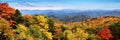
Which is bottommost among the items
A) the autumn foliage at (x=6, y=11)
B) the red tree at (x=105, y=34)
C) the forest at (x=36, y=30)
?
the red tree at (x=105, y=34)

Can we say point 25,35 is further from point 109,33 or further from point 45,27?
point 109,33

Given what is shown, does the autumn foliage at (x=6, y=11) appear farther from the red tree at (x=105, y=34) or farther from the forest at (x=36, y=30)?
the red tree at (x=105, y=34)

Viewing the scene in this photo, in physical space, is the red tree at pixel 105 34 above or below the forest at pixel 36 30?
below

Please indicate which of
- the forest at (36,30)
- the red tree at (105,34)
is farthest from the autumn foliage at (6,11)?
the red tree at (105,34)

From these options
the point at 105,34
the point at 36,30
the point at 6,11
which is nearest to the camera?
the point at 36,30

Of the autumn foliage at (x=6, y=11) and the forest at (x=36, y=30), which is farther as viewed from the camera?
the autumn foliage at (x=6, y=11)

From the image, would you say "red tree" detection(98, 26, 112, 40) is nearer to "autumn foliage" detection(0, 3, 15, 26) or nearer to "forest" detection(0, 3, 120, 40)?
"forest" detection(0, 3, 120, 40)

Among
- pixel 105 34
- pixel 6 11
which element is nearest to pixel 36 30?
pixel 6 11

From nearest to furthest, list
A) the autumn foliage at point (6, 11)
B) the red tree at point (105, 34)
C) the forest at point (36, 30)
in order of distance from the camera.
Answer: the forest at point (36, 30) < the autumn foliage at point (6, 11) < the red tree at point (105, 34)

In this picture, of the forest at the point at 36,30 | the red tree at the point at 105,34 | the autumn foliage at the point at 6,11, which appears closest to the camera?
the forest at the point at 36,30

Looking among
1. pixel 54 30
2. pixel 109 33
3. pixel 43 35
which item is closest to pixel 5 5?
pixel 43 35

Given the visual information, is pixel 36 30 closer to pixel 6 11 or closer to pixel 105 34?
pixel 6 11

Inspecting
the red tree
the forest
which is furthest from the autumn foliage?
the red tree

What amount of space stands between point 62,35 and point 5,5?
16.5 m
